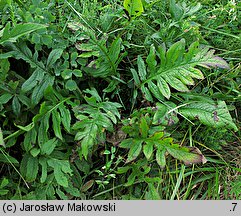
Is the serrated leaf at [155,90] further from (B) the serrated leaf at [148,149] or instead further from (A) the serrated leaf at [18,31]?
(A) the serrated leaf at [18,31]

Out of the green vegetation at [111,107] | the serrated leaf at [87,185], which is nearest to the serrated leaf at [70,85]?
the green vegetation at [111,107]

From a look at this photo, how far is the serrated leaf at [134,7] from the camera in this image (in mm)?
1852

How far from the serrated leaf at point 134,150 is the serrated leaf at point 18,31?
649mm

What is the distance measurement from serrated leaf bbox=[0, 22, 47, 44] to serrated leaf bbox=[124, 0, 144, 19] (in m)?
0.45

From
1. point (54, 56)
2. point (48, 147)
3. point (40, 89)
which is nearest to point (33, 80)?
point (40, 89)

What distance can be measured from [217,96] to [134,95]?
425mm

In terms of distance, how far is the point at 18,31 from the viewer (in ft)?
5.42

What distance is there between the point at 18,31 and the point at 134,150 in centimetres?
72

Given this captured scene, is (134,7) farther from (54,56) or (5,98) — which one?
(5,98)

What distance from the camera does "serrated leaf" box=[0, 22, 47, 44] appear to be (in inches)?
64.4

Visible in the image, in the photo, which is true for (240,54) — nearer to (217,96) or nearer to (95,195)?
(217,96)

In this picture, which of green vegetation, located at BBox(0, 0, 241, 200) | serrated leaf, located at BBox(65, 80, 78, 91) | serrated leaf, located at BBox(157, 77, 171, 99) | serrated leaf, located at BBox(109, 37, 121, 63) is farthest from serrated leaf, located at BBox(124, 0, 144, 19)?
serrated leaf, located at BBox(65, 80, 78, 91)

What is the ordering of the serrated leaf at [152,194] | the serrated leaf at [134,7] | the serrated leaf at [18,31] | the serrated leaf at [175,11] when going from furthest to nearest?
the serrated leaf at [175,11] → the serrated leaf at [134,7] → the serrated leaf at [152,194] → the serrated leaf at [18,31]

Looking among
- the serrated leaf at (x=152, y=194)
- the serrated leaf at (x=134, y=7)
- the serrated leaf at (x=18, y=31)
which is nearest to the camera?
the serrated leaf at (x=18, y=31)
